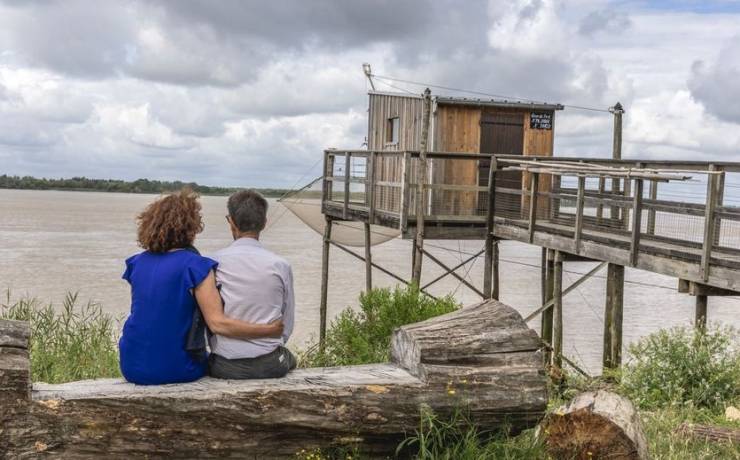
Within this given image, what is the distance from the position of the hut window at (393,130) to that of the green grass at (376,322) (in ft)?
29.8

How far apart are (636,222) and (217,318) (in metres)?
6.95

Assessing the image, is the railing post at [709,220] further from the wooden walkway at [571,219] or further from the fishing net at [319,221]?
the fishing net at [319,221]

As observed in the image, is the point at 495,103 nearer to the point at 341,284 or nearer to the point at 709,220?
the point at 709,220

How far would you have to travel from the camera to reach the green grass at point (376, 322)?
433 inches

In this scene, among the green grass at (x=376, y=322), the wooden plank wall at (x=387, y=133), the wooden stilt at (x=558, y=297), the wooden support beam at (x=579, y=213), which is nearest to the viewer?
the green grass at (x=376, y=322)

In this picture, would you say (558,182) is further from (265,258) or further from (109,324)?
(265,258)

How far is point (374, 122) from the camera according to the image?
21.2m

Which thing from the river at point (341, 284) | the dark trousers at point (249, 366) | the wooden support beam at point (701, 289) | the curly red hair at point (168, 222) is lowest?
the river at point (341, 284)

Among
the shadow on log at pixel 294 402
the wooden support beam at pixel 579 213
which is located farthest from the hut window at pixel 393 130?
the shadow on log at pixel 294 402

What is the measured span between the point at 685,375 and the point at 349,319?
440 cm

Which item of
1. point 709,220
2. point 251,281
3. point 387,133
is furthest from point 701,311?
point 387,133

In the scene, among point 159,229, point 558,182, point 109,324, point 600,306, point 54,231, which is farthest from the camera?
point 54,231

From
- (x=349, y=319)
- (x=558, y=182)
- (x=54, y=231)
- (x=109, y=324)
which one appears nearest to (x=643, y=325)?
(x=558, y=182)

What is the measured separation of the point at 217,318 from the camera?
16.6 ft
